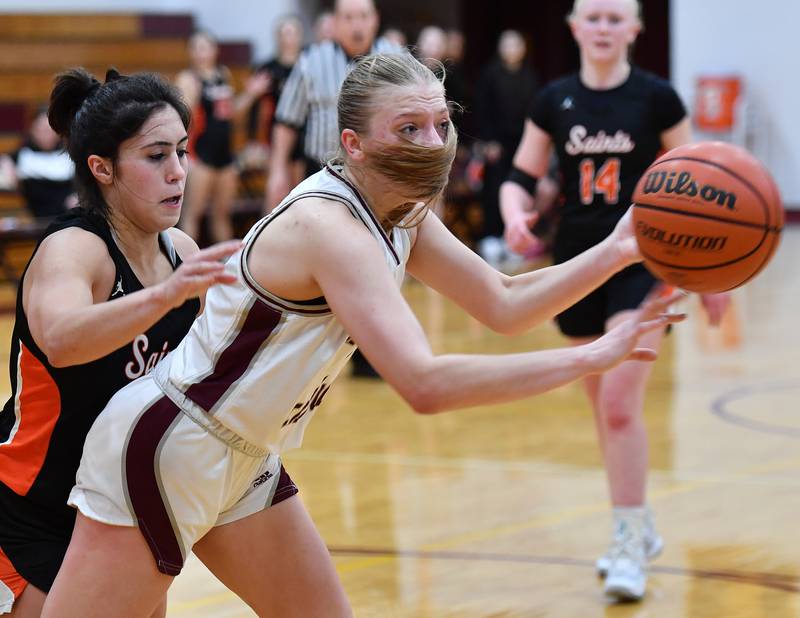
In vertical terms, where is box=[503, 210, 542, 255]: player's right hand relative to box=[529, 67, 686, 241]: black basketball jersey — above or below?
below

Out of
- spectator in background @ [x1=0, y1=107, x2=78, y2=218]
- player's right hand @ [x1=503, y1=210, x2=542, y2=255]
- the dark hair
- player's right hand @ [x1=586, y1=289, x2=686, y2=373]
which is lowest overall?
spectator in background @ [x1=0, y1=107, x2=78, y2=218]

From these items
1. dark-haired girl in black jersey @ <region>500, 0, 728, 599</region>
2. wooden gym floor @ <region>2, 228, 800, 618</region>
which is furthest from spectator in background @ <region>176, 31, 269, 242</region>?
dark-haired girl in black jersey @ <region>500, 0, 728, 599</region>

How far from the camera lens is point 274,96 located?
39.7 ft

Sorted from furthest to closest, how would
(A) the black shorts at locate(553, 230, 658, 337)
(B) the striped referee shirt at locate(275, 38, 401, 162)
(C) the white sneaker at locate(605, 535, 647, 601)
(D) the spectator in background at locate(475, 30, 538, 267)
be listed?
1. (D) the spectator in background at locate(475, 30, 538, 267)
2. (B) the striped referee shirt at locate(275, 38, 401, 162)
3. (A) the black shorts at locate(553, 230, 658, 337)
4. (C) the white sneaker at locate(605, 535, 647, 601)

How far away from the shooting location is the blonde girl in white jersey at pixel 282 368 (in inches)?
89.5

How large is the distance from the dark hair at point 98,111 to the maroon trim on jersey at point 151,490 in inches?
18.3

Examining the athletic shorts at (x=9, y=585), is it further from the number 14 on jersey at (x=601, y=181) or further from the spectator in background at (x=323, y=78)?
the spectator in background at (x=323, y=78)

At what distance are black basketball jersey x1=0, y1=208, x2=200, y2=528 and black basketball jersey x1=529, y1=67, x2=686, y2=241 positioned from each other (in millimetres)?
2103

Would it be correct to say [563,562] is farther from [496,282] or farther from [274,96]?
[274,96]

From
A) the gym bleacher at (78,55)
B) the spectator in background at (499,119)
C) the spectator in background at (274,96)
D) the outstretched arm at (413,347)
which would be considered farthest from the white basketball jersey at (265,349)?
the spectator in background at (499,119)

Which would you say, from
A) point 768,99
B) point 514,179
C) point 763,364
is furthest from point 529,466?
point 768,99

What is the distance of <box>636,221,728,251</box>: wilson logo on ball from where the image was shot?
98.3 inches

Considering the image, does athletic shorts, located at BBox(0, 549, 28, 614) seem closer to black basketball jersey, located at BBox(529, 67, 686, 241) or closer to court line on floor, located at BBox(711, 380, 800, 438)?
black basketball jersey, located at BBox(529, 67, 686, 241)

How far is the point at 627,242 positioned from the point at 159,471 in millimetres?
1024
